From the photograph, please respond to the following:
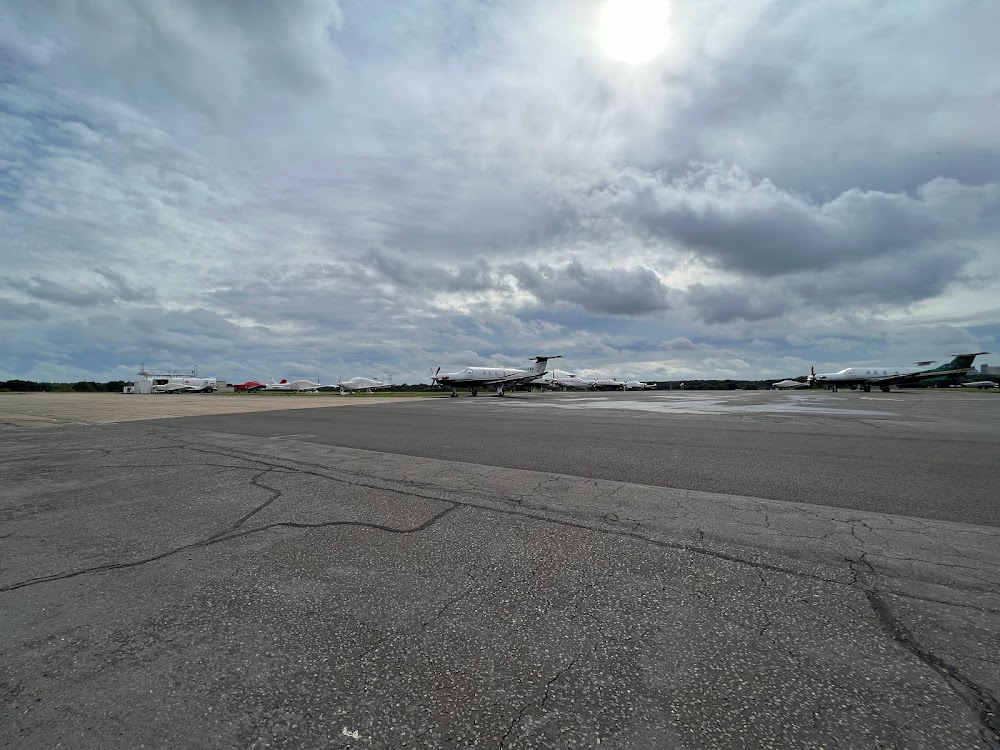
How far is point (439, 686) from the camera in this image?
2.22m

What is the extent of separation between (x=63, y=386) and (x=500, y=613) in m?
161

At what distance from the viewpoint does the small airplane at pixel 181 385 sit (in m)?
91.7

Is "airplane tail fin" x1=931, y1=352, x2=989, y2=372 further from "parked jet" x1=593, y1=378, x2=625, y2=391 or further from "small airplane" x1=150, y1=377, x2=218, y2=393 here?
"small airplane" x1=150, y1=377, x2=218, y2=393

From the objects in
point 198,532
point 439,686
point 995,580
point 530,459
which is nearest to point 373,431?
point 530,459

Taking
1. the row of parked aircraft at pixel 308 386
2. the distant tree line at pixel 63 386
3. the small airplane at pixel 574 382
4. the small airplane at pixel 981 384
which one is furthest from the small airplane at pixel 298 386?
the small airplane at pixel 981 384

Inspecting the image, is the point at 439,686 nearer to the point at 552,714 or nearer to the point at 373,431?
the point at 552,714

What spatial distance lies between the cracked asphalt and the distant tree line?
435ft

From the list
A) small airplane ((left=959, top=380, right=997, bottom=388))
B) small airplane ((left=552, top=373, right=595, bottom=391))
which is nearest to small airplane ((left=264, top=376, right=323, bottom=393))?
small airplane ((left=552, top=373, right=595, bottom=391))

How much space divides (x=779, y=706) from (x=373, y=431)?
40.9 ft

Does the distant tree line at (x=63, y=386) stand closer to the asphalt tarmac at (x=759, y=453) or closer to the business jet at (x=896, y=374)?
the asphalt tarmac at (x=759, y=453)

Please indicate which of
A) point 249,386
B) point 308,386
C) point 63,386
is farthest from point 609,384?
point 63,386

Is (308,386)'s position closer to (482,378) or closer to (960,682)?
(482,378)

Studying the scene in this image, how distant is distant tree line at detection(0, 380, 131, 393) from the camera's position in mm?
100875

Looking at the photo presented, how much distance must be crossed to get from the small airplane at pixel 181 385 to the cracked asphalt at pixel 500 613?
10491 cm
